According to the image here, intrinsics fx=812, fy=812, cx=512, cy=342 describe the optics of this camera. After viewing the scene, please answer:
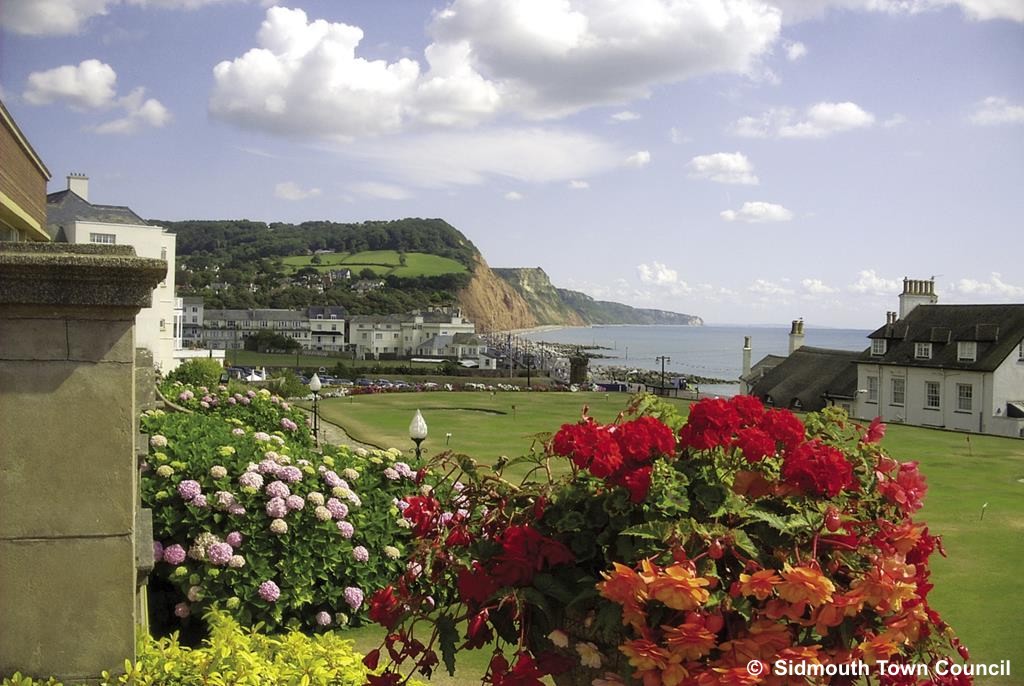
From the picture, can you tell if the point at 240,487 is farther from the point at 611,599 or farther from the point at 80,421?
the point at 611,599

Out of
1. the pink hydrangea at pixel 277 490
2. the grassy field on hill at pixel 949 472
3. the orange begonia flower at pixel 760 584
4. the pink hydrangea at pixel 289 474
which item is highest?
the orange begonia flower at pixel 760 584

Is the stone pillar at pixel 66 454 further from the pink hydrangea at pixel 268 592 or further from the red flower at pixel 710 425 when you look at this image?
the pink hydrangea at pixel 268 592

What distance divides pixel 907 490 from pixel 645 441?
974 mm

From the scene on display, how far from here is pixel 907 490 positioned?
2.96 meters

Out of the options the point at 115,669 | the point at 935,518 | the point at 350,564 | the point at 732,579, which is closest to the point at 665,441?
the point at 732,579

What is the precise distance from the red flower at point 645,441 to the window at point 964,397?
132 ft

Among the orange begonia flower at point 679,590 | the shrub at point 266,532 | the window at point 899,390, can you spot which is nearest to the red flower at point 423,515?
the orange begonia flower at point 679,590

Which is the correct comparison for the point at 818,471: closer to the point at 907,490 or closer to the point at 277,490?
the point at 907,490

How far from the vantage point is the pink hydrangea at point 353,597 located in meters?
6.84

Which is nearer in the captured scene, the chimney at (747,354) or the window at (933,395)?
the window at (933,395)

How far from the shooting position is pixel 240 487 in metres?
6.93

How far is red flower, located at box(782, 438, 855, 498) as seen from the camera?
2.72m

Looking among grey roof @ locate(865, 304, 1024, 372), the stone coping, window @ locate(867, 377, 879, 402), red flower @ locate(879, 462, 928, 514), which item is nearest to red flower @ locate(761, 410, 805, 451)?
red flower @ locate(879, 462, 928, 514)

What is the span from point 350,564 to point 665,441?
4.76m
